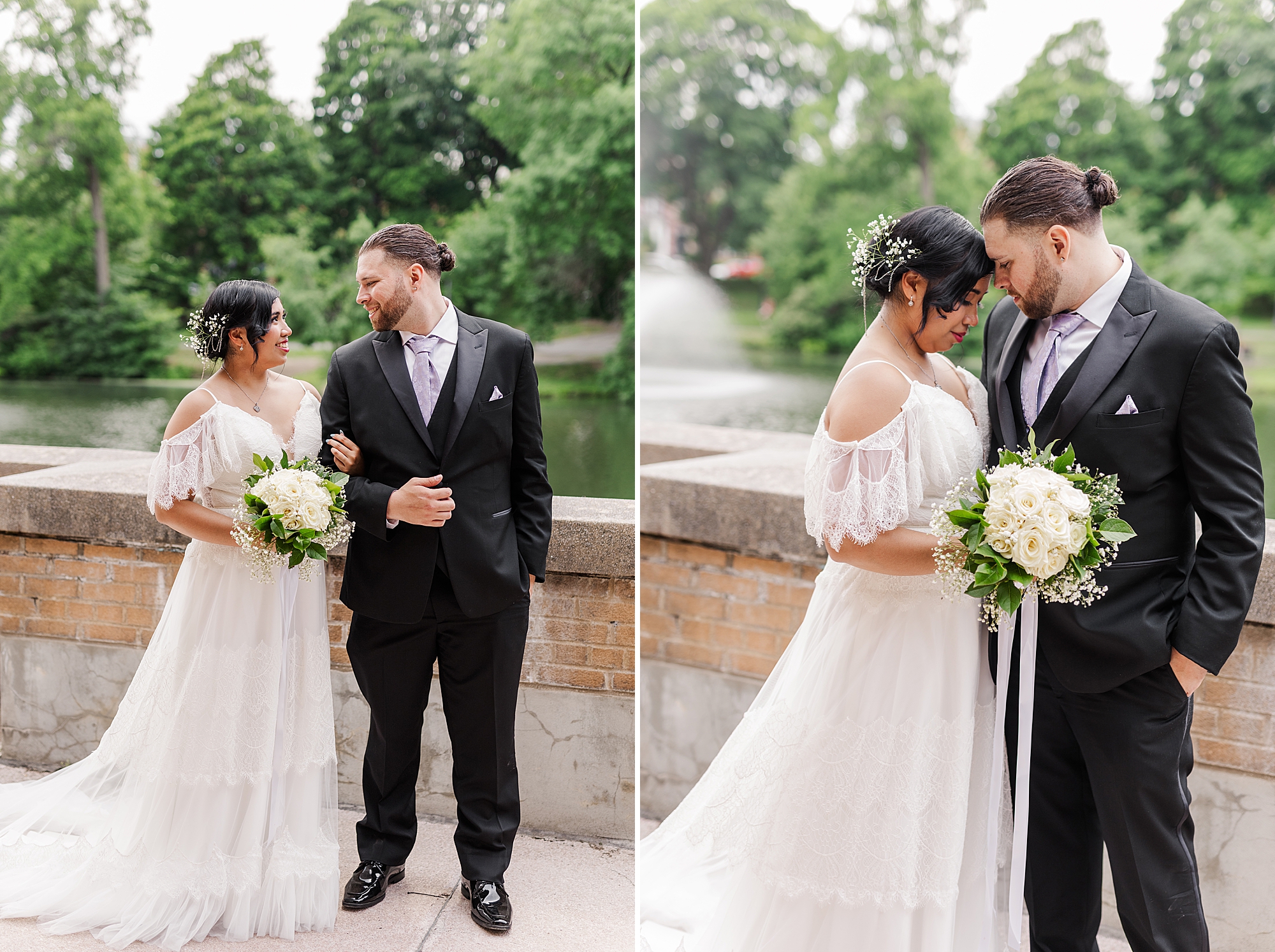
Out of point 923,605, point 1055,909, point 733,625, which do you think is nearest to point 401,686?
point 733,625

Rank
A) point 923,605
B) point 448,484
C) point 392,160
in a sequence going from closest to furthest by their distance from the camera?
point 923,605 → point 448,484 → point 392,160

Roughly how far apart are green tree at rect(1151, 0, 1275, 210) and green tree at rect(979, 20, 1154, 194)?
0.32m

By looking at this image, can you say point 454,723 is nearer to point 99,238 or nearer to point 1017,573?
point 1017,573

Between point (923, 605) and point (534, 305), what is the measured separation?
8.70 meters

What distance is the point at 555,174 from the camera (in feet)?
33.0

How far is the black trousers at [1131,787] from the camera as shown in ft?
6.55

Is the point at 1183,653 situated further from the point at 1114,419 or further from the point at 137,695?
the point at 137,695

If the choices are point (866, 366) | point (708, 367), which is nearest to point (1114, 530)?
point (866, 366)

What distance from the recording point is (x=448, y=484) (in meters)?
2.59

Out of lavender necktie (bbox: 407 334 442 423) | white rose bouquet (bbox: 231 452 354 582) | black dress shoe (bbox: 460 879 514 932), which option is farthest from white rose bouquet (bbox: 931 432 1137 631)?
black dress shoe (bbox: 460 879 514 932)

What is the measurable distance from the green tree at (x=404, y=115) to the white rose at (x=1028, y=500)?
901 centimetres

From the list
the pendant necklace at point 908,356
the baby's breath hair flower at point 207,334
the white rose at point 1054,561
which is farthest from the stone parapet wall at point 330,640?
the white rose at point 1054,561

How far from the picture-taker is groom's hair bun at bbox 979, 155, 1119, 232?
6.57 feet

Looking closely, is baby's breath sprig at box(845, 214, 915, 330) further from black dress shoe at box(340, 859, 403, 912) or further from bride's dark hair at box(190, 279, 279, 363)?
black dress shoe at box(340, 859, 403, 912)
